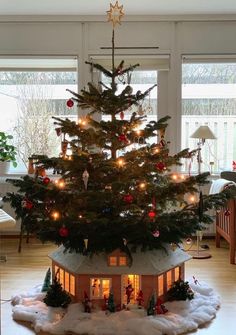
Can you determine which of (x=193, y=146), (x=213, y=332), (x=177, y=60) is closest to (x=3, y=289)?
(x=213, y=332)

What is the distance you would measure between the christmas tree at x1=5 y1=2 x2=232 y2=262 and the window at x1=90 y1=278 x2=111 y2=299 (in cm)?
22

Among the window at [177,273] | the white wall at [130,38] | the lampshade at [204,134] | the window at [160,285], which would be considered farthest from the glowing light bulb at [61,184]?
the white wall at [130,38]

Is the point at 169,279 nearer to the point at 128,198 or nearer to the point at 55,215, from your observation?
the point at 128,198

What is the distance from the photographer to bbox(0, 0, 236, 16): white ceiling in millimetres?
4832

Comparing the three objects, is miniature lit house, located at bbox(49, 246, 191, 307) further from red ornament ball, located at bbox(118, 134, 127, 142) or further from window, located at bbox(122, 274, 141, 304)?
red ornament ball, located at bbox(118, 134, 127, 142)

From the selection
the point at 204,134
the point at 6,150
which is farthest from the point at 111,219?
the point at 6,150

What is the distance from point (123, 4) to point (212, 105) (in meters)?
1.56

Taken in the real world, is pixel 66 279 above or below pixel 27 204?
below

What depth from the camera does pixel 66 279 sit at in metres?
3.44

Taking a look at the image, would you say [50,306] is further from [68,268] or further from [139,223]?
[139,223]

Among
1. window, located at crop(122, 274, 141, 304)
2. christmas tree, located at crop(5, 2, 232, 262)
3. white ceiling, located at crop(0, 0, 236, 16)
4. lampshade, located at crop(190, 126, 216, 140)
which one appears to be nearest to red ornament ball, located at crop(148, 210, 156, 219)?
christmas tree, located at crop(5, 2, 232, 262)

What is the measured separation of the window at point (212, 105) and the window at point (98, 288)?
2566 millimetres

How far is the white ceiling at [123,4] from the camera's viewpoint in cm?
483

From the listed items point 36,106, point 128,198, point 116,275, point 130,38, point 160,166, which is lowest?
point 116,275
